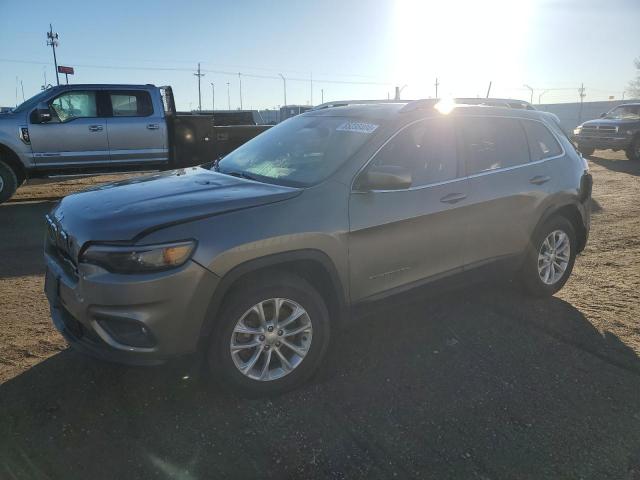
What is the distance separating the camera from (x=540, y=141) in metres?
4.45

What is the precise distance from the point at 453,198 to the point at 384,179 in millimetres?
760

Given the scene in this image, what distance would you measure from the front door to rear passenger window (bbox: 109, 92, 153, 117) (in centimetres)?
774

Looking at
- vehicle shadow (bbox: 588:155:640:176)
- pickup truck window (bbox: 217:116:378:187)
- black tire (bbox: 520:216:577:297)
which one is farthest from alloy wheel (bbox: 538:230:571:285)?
vehicle shadow (bbox: 588:155:640:176)

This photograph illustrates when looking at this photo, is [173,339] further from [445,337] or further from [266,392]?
[445,337]

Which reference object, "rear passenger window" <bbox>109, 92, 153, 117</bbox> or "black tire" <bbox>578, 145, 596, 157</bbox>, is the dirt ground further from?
"black tire" <bbox>578, 145, 596, 157</bbox>

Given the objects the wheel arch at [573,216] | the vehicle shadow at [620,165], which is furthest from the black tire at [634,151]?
the wheel arch at [573,216]

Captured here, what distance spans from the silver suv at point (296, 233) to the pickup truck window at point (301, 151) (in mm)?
17

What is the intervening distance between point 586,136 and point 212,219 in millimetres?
18765

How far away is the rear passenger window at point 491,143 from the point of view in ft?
12.7

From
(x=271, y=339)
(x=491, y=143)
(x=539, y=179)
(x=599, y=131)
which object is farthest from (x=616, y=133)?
(x=271, y=339)

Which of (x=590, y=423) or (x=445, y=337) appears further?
(x=445, y=337)

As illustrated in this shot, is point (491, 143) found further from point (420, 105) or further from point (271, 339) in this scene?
point (271, 339)

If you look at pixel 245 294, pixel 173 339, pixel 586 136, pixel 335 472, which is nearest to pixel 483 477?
pixel 335 472

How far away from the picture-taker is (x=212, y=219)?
2660mm
